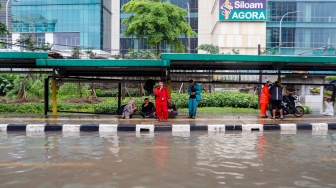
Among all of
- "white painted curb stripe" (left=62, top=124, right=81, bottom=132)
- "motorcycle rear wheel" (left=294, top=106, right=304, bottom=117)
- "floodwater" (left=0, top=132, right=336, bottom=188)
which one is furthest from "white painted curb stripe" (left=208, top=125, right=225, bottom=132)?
"motorcycle rear wheel" (left=294, top=106, right=304, bottom=117)

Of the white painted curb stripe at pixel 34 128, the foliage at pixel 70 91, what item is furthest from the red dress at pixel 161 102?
the foliage at pixel 70 91

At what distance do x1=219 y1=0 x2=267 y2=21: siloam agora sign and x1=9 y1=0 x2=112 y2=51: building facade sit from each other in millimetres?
20686

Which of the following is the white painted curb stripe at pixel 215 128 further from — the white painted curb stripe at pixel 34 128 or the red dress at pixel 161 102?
the white painted curb stripe at pixel 34 128

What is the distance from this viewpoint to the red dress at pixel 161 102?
494 inches

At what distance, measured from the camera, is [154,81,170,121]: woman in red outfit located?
12.5 metres

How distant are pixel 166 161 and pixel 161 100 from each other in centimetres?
601

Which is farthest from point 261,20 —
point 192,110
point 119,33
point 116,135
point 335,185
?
point 335,185

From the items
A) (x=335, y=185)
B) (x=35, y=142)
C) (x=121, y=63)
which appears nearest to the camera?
(x=335, y=185)

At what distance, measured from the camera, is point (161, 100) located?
12578 millimetres

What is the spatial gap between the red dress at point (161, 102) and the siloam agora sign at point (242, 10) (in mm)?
45814

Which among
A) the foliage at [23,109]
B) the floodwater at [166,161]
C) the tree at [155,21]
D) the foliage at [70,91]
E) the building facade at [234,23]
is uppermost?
the building facade at [234,23]

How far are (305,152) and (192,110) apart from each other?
650 cm

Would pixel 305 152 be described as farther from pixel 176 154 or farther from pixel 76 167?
pixel 76 167

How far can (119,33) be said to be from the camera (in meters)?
66.5
